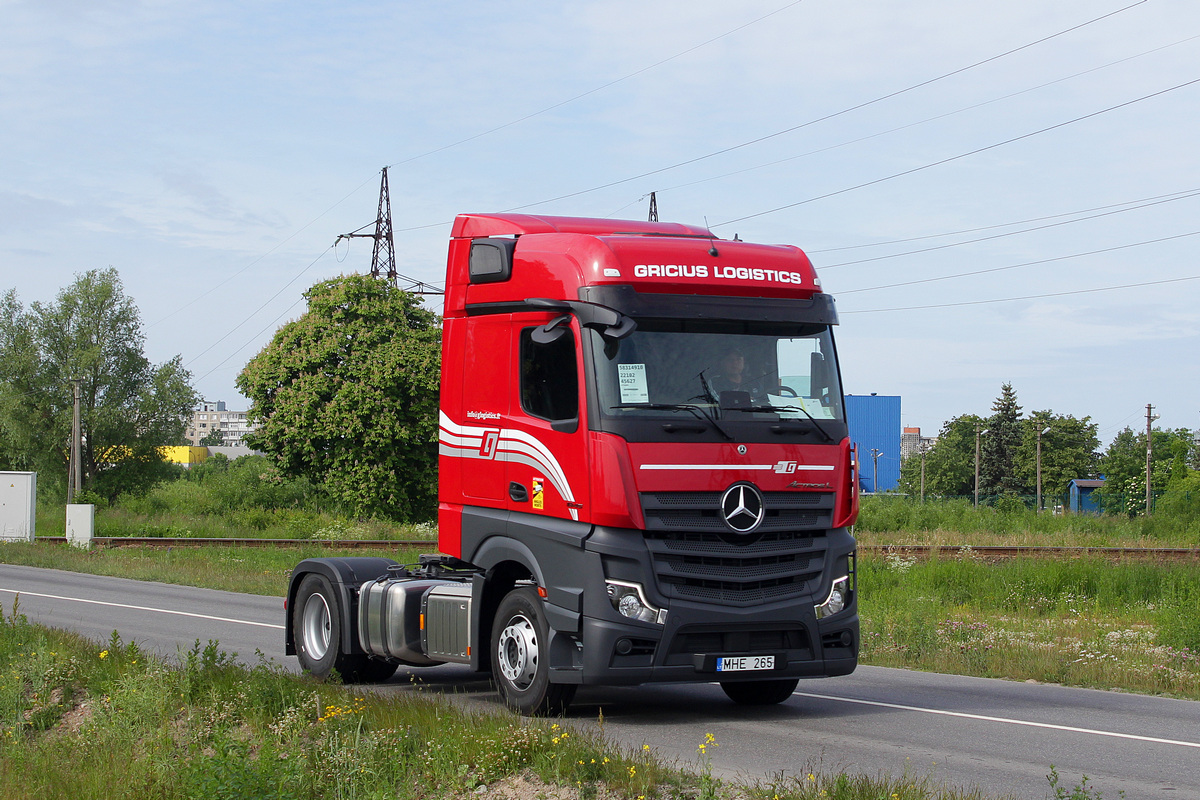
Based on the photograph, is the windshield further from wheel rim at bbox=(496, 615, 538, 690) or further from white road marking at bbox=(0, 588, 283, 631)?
white road marking at bbox=(0, 588, 283, 631)

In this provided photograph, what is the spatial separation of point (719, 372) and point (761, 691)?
2.98 metres

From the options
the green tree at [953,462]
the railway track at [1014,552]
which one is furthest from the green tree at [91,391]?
the green tree at [953,462]

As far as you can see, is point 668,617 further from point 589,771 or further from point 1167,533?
point 1167,533

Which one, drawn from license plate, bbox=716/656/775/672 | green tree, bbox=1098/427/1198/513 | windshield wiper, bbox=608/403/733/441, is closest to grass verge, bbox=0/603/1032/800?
license plate, bbox=716/656/775/672

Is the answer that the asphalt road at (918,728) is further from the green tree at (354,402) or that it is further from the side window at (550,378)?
the green tree at (354,402)

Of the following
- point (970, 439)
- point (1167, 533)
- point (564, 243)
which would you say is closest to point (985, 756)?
point (564, 243)

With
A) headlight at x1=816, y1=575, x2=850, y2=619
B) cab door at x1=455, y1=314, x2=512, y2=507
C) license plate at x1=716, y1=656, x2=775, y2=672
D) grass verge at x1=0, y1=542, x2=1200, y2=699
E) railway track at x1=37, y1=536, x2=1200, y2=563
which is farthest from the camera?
railway track at x1=37, y1=536, x2=1200, y2=563

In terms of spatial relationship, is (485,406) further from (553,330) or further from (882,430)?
(882,430)

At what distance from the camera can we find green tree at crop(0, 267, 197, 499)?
225 feet

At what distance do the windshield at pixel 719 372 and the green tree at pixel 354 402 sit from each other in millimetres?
31238

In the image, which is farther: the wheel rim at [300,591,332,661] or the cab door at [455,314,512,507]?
the wheel rim at [300,591,332,661]

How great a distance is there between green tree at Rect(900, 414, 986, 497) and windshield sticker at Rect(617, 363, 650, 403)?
109 m

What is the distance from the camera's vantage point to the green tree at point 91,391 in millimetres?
68500

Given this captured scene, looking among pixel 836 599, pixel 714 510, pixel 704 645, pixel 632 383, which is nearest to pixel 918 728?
pixel 836 599
